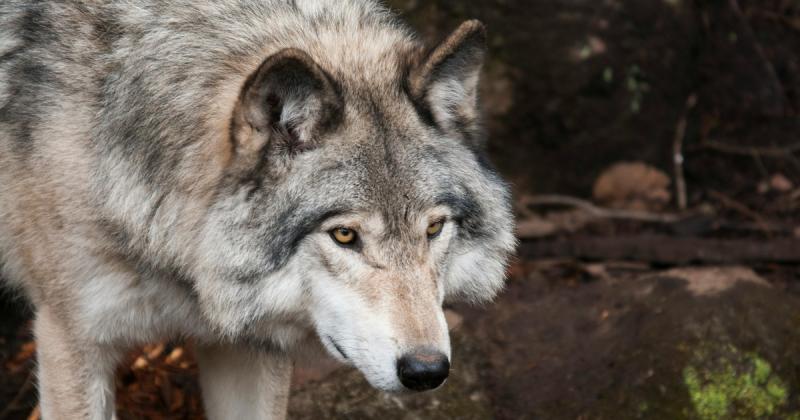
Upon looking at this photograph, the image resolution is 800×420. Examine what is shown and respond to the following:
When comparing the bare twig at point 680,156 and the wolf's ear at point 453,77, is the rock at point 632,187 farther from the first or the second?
the wolf's ear at point 453,77

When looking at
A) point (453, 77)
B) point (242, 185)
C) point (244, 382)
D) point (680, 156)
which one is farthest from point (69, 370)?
point (680, 156)

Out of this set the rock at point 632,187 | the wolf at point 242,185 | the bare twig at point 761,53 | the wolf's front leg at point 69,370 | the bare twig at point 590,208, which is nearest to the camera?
the wolf at point 242,185

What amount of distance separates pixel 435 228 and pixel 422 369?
0.55 meters

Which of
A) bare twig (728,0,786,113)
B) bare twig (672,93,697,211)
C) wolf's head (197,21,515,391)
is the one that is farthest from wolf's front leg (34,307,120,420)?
bare twig (728,0,786,113)

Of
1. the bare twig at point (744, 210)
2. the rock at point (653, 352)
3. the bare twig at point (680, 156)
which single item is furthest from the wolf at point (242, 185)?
the bare twig at point (680, 156)

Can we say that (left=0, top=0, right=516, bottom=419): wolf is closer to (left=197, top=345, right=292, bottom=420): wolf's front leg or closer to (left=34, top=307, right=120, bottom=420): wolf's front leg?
(left=34, top=307, right=120, bottom=420): wolf's front leg

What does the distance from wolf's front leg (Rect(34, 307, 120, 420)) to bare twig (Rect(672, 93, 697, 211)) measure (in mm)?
4662

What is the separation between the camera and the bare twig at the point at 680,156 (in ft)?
24.5

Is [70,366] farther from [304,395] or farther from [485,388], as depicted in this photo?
[485,388]

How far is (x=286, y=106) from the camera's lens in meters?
3.44

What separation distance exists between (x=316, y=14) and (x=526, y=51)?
3346mm

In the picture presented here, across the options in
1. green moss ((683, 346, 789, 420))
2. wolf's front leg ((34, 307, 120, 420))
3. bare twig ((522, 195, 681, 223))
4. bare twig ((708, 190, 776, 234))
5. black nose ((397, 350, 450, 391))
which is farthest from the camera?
bare twig ((522, 195, 681, 223))

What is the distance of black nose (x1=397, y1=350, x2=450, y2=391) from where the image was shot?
3258mm

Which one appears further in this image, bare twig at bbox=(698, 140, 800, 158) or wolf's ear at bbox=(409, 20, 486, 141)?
bare twig at bbox=(698, 140, 800, 158)
